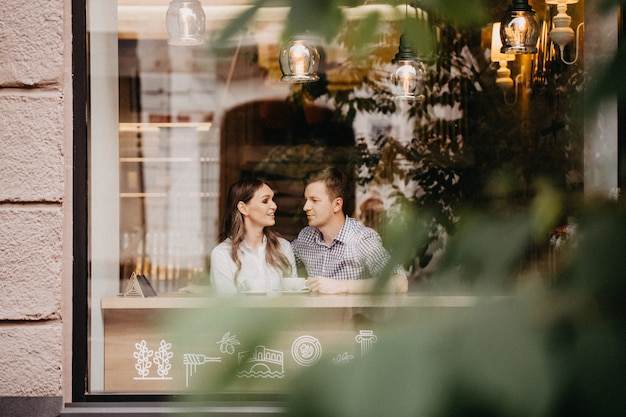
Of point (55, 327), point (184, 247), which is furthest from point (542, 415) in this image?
point (184, 247)

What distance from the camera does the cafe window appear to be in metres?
0.76

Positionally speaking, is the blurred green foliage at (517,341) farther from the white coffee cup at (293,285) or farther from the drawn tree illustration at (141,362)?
the drawn tree illustration at (141,362)

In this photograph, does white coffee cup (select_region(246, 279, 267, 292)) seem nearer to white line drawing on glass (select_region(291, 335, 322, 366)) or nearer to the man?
white line drawing on glass (select_region(291, 335, 322, 366))

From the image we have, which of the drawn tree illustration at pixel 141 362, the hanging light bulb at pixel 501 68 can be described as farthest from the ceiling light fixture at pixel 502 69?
the drawn tree illustration at pixel 141 362

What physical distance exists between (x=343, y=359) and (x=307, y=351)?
64 millimetres

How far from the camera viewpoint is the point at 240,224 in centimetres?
454

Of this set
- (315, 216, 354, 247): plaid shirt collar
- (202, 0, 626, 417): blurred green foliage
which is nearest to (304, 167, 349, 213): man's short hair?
(315, 216, 354, 247): plaid shirt collar

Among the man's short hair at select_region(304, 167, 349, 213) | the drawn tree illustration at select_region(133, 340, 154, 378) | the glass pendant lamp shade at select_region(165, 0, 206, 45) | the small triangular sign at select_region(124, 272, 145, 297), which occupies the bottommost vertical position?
the drawn tree illustration at select_region(133, 340, 154, 378)

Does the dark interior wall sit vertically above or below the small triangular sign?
above

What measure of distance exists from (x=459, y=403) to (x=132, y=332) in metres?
3.24

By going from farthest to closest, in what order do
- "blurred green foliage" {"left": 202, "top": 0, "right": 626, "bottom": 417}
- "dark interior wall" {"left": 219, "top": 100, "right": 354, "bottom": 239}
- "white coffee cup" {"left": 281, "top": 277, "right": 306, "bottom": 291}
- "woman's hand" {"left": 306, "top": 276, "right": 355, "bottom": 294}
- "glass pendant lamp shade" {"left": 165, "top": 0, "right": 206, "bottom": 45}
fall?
"dark interior wall" {"left": 219, "top": 100, "right": 354, "bottom": 239}, "glass pendant lamp shade" {"left": 165, "top": 0, "right": 206, "bottom": 45}, "woman's hand" {"left": 306, "top": 276, "right": 355, "bottom": 294}, "white coffee cup" {"left": 281, "top": 277, "right": 306, "bottom": 291}, "blurred green foliage" {"left": 202, "top": 0, "right": 626, "bottom": 417}

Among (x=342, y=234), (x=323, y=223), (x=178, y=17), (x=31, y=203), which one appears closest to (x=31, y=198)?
(x=31, y=203)

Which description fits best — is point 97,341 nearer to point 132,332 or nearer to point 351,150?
point 132,332

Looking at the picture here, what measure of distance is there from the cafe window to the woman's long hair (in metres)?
0.10
